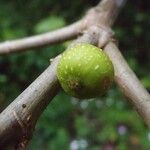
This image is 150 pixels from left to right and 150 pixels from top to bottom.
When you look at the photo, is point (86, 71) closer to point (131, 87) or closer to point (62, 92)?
point (131, 87)

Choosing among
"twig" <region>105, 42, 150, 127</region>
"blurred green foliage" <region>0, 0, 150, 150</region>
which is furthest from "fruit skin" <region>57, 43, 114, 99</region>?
"blurred green foliage" <region>0, 0, 150, 150</region>

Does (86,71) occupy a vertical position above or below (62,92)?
above

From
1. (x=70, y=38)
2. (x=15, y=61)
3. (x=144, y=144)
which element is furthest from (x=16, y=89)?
(x=70, y=38)

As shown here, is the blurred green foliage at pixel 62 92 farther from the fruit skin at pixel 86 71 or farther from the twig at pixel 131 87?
the fruit skin at pixel 86 71

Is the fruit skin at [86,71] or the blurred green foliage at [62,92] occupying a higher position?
the fruit skin at [86,71]

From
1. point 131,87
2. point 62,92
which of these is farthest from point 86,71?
point 62,92

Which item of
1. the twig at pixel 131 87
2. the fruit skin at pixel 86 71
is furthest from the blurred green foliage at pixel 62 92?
the fruit skin at pixel 86 71

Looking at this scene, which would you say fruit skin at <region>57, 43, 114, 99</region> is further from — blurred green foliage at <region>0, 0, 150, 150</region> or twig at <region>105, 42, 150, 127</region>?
blurred green foliage at <region>0, 0, 150, 150</region>

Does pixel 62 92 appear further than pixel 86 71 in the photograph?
Yes
